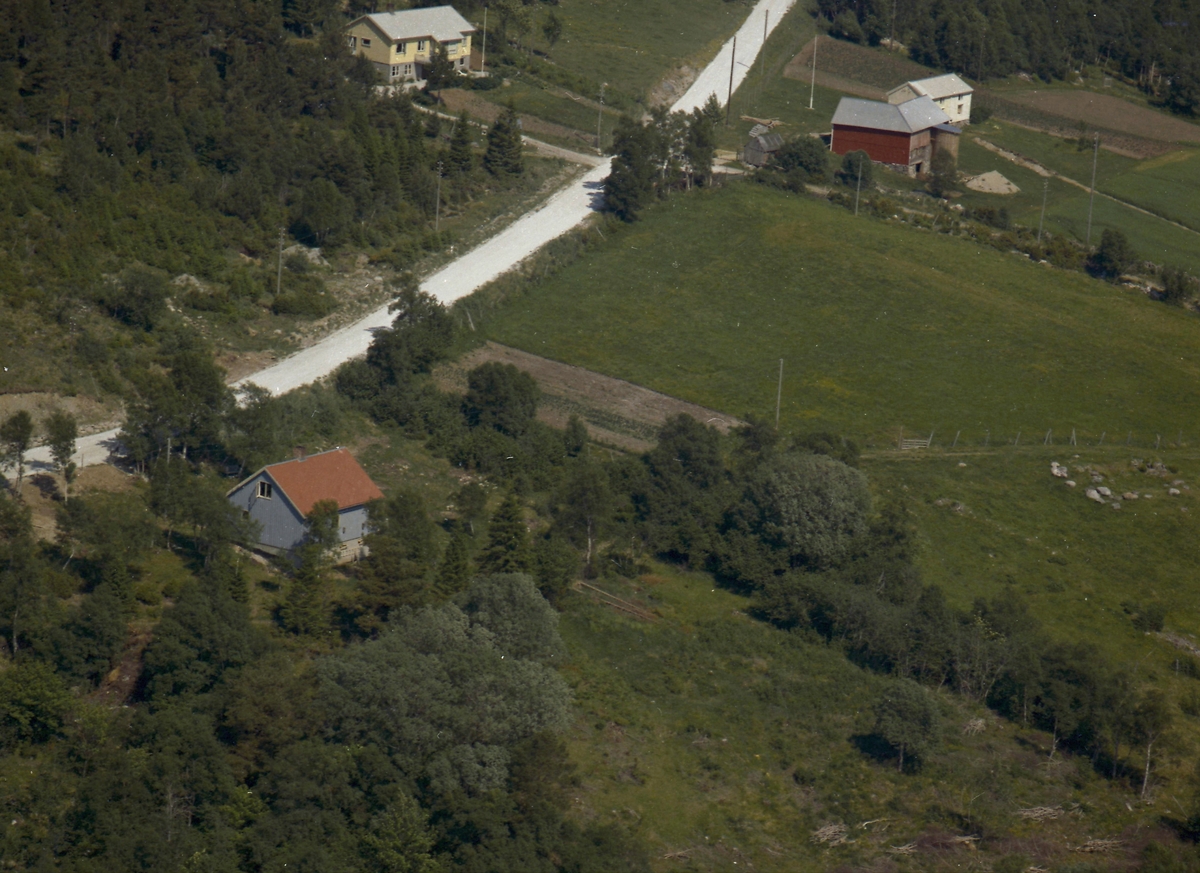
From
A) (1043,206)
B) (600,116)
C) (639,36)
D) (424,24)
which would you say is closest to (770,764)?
(600,116)

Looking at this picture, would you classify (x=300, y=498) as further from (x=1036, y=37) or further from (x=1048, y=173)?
(x=1036, y=37)

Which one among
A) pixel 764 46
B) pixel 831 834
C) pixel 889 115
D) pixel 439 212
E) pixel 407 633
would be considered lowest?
pixel 831 834

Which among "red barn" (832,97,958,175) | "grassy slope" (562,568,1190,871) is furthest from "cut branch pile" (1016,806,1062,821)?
"red barn" (832,97,958,175)

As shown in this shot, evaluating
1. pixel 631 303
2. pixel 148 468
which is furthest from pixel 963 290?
pixel 148 468

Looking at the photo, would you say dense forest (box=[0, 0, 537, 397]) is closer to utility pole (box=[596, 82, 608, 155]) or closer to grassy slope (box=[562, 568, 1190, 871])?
utility pole (box=[596, 82, 608, 155])

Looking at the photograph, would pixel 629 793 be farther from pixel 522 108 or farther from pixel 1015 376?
pixel 522 108
